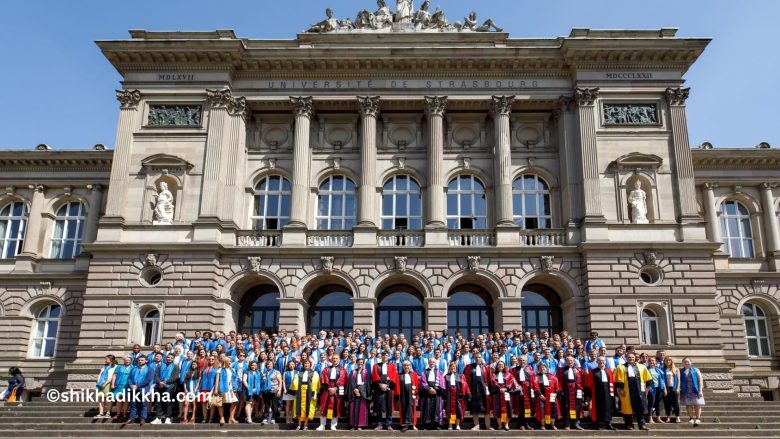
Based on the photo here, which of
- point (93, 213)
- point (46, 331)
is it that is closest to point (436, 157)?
point (93, 213)

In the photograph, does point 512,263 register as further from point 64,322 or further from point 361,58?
point 64,322

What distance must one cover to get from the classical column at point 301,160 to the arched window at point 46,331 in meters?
13.4

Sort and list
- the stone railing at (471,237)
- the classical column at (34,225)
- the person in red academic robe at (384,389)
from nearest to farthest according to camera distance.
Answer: the person in red academic robe at (384,389)
the stone railing at (471,237)
the classical column at (34,225)

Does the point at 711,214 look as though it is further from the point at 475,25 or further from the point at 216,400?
the point at 216,400

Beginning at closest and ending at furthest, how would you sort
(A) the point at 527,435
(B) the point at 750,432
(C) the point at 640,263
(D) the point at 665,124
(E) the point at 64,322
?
(A) the point at 527,435, (B) the point at 750,432, (C) the point at 640,263, (D) the point at 665,124, (E) the point at 64,322

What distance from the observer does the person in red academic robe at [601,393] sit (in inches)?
716

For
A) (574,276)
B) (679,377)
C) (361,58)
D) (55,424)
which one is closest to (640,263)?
(574,276)

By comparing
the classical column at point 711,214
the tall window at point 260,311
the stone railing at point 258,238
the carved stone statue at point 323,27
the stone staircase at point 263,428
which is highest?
the carved stone statue at point 323,27

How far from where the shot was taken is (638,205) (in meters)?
28.8

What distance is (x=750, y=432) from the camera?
18828mm

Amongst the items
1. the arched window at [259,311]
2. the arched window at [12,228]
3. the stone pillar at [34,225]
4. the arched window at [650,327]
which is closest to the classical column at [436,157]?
the arched window at [259,311]

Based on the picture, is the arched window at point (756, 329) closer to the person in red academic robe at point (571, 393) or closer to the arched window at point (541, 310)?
the arched window at point (541, 310)

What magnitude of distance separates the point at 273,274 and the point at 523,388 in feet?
44.2

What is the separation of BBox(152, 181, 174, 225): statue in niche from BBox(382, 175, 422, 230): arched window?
924cm
